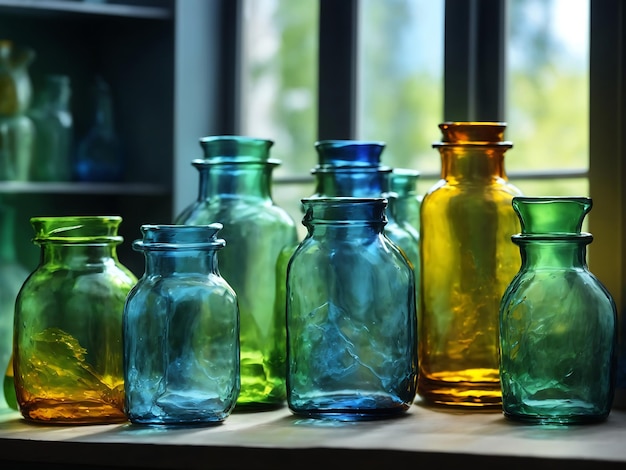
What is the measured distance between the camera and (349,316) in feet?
3.89

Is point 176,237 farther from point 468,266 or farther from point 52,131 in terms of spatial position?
point 52,131

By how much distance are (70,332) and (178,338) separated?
0.14 m

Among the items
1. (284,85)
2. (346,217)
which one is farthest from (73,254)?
(284,85)

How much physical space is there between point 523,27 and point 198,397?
0.90 m

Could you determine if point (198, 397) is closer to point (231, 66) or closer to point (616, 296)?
point (616, 296)

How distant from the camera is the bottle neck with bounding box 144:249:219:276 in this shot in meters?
1.15

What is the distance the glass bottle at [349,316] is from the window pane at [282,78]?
33.1 inches

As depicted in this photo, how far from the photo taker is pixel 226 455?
1000 millimetres

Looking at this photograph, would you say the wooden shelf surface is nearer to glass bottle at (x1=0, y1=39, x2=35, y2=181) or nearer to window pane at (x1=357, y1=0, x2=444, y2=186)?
window pane at (x1=357, y1=0, x2=444, y2=186)

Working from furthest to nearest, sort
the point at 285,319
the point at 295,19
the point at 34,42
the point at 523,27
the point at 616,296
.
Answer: the point at 34,42
the point at 295,19
the point at 523,27
the point at 616,296
the point at 285,319

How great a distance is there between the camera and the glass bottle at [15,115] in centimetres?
203

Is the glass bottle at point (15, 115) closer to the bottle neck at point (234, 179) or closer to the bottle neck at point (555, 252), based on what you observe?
the bottle neck at point (234, 179)

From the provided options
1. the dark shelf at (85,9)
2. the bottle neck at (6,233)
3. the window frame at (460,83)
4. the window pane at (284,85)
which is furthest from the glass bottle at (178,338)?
the dark shelf at (85,9)

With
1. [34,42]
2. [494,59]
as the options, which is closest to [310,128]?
[494,59]
